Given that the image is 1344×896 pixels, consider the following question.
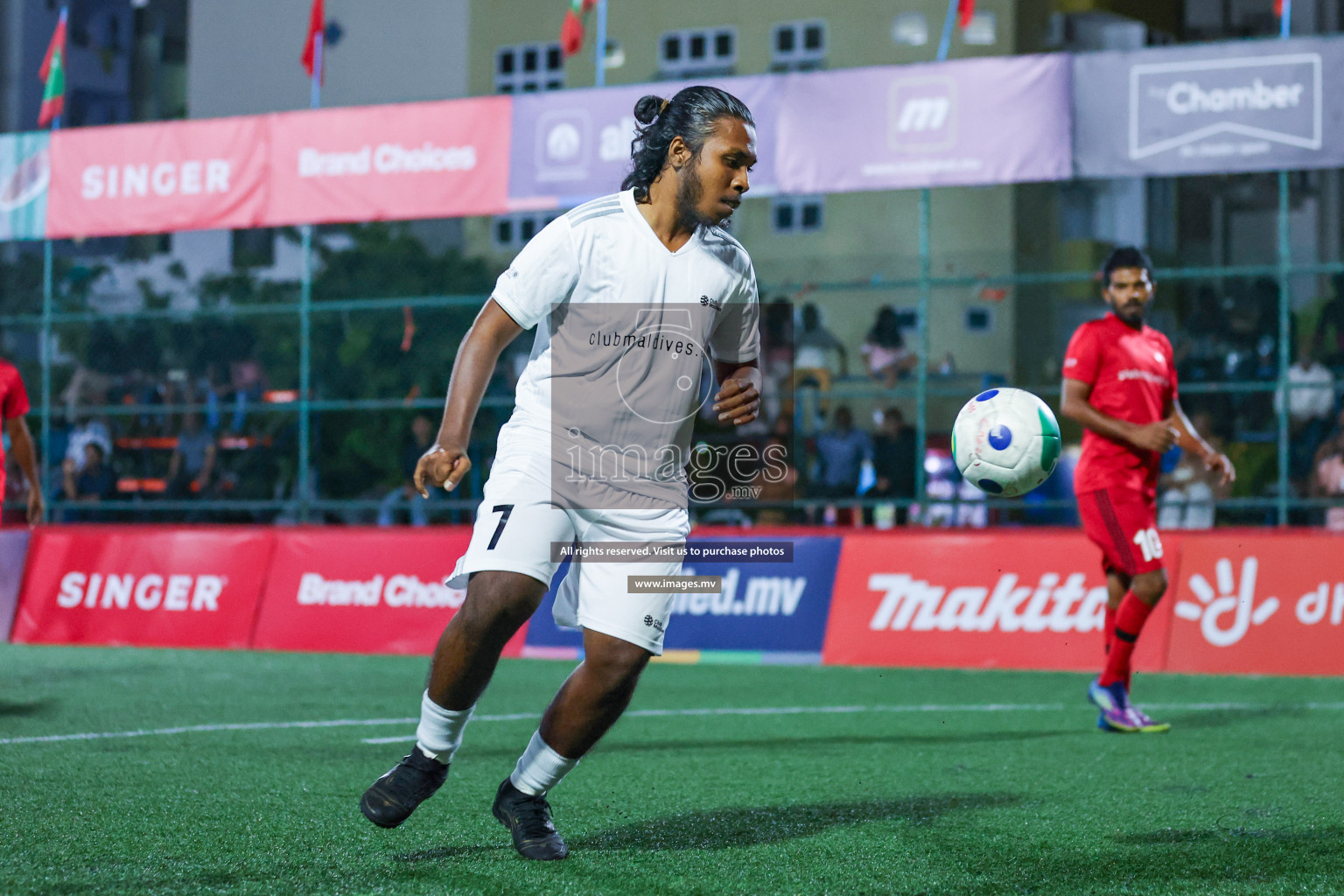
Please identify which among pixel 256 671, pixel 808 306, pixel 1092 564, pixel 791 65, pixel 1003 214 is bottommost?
pixel 256 671

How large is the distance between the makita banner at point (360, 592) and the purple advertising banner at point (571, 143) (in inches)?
114

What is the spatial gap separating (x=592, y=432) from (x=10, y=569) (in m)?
9.45

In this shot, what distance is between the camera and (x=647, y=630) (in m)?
4.12

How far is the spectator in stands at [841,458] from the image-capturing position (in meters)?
13.8

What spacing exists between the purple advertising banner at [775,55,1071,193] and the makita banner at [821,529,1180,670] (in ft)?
A: 8.71

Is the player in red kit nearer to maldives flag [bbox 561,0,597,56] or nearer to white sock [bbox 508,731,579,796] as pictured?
white sock [bbox 508,731,579,796]

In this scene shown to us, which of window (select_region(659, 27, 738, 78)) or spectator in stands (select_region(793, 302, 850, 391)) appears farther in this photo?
window (select_region(659, 27, 738, 78))

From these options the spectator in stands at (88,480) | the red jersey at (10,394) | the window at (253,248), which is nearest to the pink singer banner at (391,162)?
the spectator in stands at (88,480)

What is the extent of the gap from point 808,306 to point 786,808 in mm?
11004

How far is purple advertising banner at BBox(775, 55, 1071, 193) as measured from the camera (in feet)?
36.4

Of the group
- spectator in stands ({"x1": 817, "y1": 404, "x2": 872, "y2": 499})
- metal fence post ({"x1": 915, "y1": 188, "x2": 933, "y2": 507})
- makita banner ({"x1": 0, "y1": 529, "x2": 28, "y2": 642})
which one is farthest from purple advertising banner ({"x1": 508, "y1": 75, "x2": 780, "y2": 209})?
makita banner ({"x1": 0, "y1": 529, "x2": 28, "y2": 642})

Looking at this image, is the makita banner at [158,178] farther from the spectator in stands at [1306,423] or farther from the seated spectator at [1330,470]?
the seated spectator at [1330,470]

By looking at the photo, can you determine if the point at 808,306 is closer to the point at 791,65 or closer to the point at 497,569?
the point at 497,569

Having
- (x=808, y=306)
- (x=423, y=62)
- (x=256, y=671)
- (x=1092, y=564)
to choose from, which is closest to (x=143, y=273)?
(x=423, y=62)
